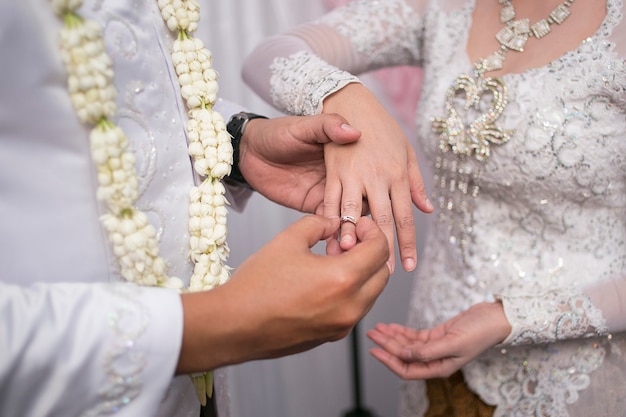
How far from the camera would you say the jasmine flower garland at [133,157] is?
55 centimetres

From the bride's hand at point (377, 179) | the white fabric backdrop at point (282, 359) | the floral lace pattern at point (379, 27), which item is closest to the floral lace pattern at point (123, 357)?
the bride's hand at point (377, 179)

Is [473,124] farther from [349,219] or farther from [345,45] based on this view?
[349,219]

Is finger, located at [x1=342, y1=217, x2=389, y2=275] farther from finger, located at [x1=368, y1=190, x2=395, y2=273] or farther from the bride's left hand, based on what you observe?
the bride's left hand

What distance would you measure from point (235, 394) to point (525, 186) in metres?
1.26

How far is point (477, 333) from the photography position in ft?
3.05

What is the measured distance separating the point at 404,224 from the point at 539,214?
15.9 inches

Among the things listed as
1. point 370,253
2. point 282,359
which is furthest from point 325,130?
point 282,359

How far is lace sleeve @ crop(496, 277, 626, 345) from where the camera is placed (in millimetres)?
944

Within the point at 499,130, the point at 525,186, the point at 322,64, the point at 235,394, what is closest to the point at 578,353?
the point at 525,186

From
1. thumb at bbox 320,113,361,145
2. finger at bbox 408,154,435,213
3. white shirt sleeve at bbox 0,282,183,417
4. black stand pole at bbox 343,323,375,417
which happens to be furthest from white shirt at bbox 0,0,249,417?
black stand pole at bbox 343,323,375,417

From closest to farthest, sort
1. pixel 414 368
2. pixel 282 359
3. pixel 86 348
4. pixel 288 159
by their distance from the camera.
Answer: pixel 86 348
pixel 288 159
pixel 414 368
pixel 282 359

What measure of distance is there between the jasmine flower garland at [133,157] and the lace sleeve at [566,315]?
546 mm

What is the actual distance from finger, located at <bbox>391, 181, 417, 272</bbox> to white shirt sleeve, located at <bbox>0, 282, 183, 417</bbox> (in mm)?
339

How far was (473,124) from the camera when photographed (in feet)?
3.33
